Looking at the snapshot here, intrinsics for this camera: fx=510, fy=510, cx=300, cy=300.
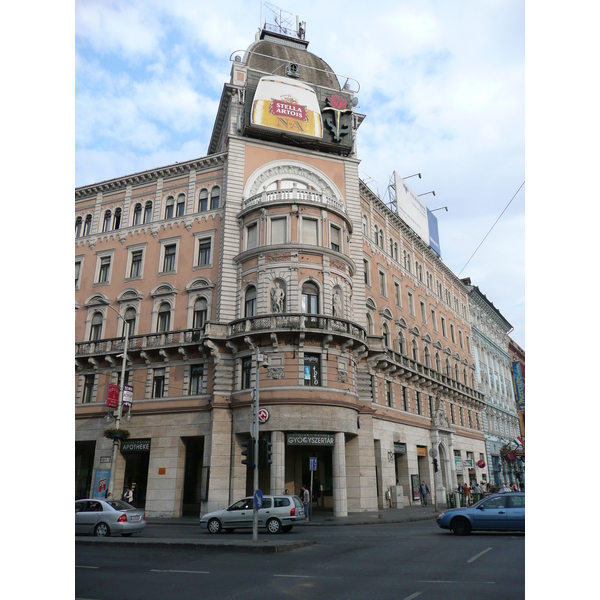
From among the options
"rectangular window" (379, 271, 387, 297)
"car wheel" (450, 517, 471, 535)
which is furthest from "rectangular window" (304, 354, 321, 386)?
"rectangular window" (379, 271, 387, 297)

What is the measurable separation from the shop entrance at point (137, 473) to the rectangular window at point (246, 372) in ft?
28.8

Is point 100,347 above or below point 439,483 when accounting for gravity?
above

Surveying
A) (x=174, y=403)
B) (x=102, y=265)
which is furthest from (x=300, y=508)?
(x=102, y=265)

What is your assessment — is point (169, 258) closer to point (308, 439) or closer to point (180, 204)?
point (180, 204)

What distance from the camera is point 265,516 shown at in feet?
67.4

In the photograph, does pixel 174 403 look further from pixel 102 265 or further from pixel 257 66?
pixel 257 66

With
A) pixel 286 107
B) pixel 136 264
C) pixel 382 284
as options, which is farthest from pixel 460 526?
pixel 286 107

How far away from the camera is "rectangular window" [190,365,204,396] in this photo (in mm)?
32094

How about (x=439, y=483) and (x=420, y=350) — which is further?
(x=420, y=350)

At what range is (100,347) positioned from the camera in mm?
35188

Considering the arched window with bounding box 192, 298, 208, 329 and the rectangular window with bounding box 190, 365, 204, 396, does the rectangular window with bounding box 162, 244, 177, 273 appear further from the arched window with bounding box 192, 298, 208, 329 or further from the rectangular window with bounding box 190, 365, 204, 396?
the rectangular window with bounding box 190, 365, 204, 396

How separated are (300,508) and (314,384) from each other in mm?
9248

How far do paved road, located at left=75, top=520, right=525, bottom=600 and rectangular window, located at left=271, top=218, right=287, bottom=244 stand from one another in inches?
739

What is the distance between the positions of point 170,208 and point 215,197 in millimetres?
3761
